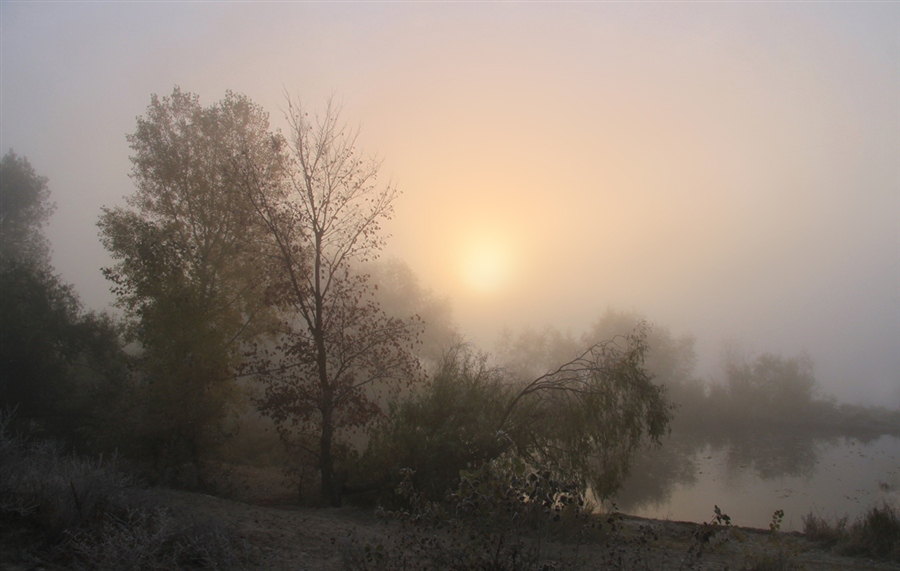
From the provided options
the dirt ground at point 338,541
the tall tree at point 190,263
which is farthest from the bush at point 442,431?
the tall tree at point 190,263

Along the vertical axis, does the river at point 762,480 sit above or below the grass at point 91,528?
above

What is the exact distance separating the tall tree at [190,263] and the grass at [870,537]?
14.8 meters

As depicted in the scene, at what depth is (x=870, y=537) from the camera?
11.0 m

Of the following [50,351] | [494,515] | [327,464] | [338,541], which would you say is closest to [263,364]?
[327,464]

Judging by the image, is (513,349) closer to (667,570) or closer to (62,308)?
(62,308)

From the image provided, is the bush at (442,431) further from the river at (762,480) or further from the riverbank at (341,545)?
the river at (762,480)

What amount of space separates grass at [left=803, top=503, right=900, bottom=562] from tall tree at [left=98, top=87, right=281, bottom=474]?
14770 mm

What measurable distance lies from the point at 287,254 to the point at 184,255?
18.0 ft

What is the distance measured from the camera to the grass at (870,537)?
10.6 meters

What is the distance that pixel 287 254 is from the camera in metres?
12.8

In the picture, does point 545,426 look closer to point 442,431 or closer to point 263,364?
point 442,431

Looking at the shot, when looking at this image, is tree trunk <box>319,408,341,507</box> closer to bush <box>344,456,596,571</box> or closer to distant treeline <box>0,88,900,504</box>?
distant treeline <box>0,88,900,504</box>

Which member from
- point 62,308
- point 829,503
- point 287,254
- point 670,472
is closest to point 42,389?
point 62,308

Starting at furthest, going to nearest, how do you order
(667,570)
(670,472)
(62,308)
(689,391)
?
1. (689,391)
2. (670,472)
3. (62,308)
4. (667,570)
